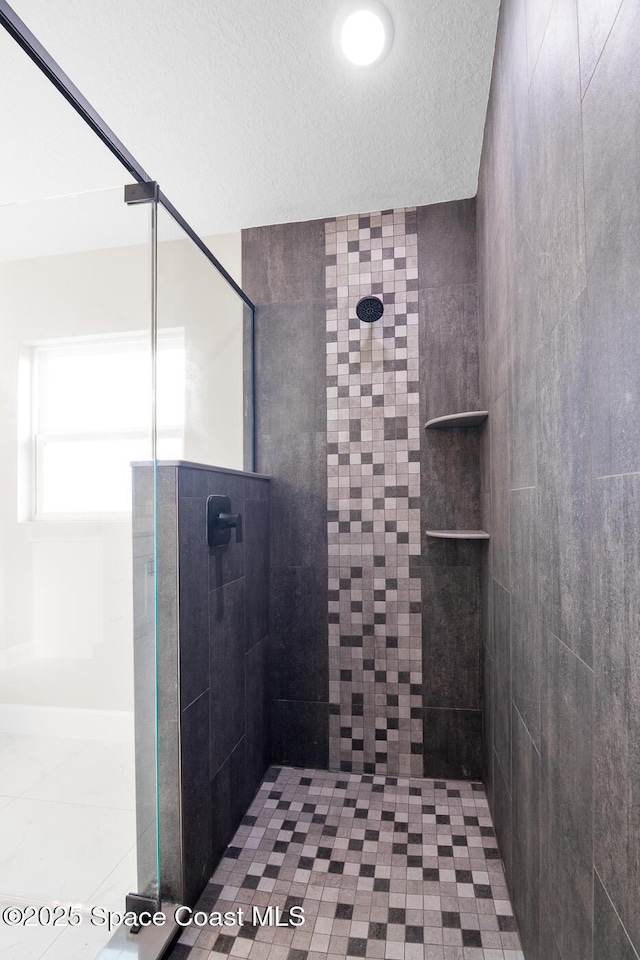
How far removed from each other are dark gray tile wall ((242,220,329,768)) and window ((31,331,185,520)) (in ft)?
2.99

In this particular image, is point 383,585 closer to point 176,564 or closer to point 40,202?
point 176,564

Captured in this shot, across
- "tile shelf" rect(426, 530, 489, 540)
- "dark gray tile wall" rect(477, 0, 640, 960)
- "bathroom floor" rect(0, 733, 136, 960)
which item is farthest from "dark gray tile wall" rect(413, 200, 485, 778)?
"bathroom floor" rect(0, 733, 136, 960)

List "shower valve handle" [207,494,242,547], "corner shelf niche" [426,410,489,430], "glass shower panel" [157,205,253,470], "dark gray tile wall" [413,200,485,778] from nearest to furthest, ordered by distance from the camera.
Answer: "glass shower panel" [157,205,253,470] → "shower valve handle" [207,494,242,547] → "corner shelf niche" [426,410,489,430] → "dark gray tile wall" [413,200,485,778]

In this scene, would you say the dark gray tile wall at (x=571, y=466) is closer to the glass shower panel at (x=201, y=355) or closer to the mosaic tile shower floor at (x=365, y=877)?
the mosaic tile shower floor at (x=365, y=877)

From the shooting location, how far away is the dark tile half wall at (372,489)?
84.0 inches

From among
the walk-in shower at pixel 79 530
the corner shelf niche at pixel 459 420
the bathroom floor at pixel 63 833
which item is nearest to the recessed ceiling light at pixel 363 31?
the walk-in shower at pixel 79 530

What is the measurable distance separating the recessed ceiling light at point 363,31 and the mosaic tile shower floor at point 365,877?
2360mm

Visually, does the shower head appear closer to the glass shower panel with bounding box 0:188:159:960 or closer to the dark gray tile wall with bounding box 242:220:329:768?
the dark gray tile wall with bounding box 242:220:329:768

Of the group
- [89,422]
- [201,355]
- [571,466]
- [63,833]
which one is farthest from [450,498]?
[63,833]

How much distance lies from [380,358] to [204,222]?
996 mm

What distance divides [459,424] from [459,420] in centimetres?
10

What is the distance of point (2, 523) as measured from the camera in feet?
3.53

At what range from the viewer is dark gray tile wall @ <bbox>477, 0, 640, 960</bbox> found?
621 mm

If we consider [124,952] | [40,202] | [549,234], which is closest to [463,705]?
[124,952]
